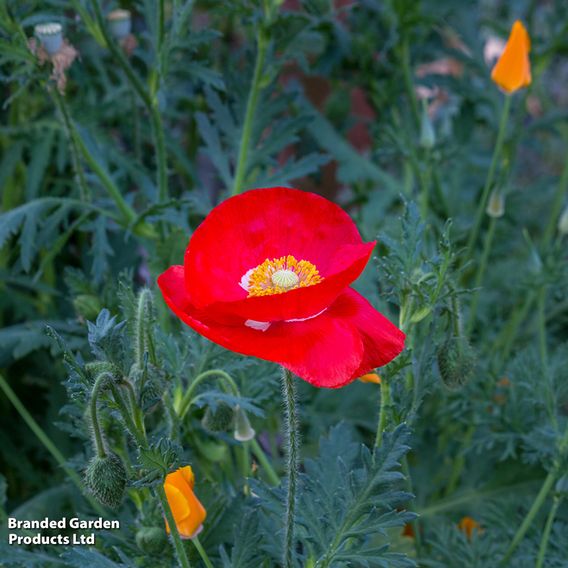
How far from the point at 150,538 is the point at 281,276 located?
0.37 m

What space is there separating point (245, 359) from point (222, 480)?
0.33 metres

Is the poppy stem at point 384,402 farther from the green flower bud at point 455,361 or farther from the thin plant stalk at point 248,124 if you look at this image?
the thin plant stalk at point 248,124

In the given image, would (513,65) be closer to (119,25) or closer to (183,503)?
(119,25)

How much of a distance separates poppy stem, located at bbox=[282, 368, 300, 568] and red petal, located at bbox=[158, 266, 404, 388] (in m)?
0.05

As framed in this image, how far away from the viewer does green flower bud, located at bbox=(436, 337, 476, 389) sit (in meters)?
1.07

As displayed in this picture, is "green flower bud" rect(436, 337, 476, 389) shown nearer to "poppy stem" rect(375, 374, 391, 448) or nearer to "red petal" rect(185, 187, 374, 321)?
"poppy stem" rect(375, 374, 391, 448)

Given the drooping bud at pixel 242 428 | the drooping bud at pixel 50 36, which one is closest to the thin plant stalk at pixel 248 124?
the drooping bud at pixel 50 36

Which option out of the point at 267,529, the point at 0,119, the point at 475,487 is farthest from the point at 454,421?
the point at 0,119

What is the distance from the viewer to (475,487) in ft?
5.49

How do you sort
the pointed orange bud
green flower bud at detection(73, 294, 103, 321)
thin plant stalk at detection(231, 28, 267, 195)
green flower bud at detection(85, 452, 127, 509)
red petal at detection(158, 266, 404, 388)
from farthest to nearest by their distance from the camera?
thin plant stalk at detection(231, 28, 267, 195) → the pointed orange bud → green flower bud at detection(73, 294, 103, 321) → green flower bud at detection(85, 452, 127, 509) → red petal at detection(158, 266, 404, 388)

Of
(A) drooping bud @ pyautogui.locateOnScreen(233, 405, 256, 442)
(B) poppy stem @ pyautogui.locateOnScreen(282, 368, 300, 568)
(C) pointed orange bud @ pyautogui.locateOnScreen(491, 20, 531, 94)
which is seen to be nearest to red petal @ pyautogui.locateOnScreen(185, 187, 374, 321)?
(B) poppy stem @ pyautogui.locateOnScreen(282, 368, 300, 568)

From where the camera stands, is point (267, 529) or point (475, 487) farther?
point (475, 487)

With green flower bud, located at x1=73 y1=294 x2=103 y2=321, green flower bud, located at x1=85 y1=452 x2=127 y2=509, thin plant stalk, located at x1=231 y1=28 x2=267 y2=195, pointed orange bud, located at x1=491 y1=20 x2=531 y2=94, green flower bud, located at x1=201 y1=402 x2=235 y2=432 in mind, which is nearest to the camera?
green flower bud, located at x1=85 y1=452 x2=127 y2=509

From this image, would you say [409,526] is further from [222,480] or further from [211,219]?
[211,219]
